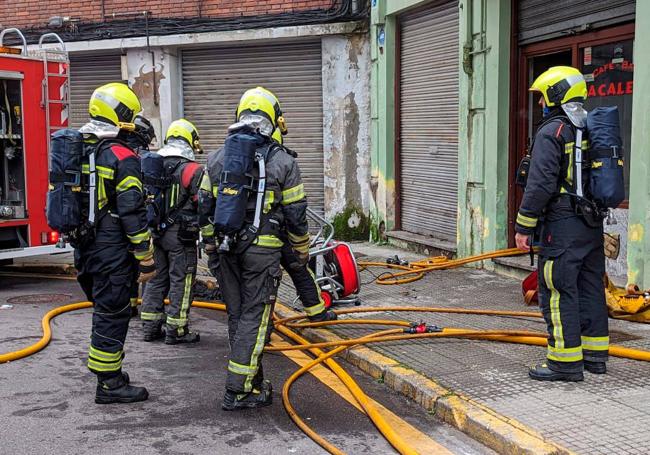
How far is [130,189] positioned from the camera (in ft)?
16.3

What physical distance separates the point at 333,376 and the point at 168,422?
1.41 meters

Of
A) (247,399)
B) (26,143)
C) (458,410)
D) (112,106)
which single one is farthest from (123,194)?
(26,143)

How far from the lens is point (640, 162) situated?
22.7 ft

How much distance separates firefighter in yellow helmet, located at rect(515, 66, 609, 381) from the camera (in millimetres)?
4973

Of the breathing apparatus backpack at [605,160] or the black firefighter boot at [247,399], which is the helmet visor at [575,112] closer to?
the breathing apparatus backpack at [605,160]

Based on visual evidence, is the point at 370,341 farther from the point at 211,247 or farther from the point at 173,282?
the point at 173,282

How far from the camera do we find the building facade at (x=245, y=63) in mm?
12812

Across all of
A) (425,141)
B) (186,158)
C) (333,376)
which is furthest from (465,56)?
(333,376)

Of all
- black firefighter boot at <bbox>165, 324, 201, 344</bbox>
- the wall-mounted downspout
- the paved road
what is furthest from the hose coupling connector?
the wall-mounted downspout

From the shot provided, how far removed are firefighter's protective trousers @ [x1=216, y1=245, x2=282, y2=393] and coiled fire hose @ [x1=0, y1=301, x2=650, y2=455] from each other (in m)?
0.34

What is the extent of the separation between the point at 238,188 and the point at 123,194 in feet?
2.69

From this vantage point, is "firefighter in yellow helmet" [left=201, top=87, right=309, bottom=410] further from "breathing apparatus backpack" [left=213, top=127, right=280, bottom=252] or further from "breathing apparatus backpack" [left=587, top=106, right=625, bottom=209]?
"breathing apparatus backpack" [left=587, top=106, right=625, bottom=209]

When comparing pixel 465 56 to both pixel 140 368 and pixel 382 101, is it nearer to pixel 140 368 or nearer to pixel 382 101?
pixel 382 101

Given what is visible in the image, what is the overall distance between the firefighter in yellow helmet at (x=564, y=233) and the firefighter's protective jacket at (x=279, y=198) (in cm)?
153
